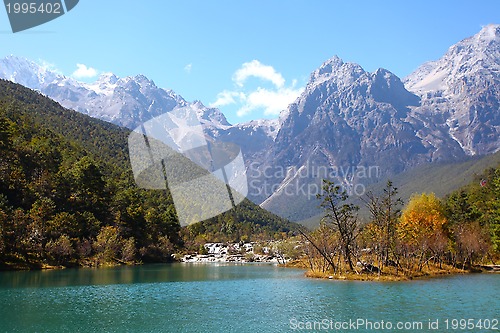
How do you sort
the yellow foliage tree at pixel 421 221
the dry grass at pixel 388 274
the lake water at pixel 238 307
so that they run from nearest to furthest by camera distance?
the lake water at pixel 238 307, the dry grass at pixel 388 274, the yellow foliage tree at pixel 421 221

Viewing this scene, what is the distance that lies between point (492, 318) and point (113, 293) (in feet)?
97.8

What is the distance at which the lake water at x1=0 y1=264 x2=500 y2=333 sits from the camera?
87.4ft

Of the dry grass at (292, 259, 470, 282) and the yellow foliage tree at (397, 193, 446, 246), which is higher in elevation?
the yellow foliage tree at (397, 193, 446, 246)

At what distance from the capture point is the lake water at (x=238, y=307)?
26.6 m

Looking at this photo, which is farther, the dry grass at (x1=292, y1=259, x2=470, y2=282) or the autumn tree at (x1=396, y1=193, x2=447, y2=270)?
the autumn tree at (x1=396, y1=193, x2=447, y2=270)

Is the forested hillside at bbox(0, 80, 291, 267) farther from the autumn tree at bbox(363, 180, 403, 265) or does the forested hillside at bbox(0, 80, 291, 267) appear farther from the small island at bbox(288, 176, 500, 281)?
the autumn tree at bbox(363, 180, 403, 265)

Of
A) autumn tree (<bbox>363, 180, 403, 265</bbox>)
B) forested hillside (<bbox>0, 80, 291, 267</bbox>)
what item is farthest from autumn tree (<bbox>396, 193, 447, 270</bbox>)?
forested hillside (<bbox>0, 80, 291, 267</bbox>)

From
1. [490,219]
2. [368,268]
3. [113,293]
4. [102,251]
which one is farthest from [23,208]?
[490,219]

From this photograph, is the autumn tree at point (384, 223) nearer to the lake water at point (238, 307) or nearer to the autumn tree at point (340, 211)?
the autumn tree at point (340, 211)

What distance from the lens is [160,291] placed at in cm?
4362

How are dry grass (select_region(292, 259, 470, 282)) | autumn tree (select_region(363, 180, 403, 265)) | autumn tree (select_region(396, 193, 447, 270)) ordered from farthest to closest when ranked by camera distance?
autumn tree (select_region(396, 193, 447, 270))
autumn tree (select_region(363, 180, 403, 265))
dry grass (select_region(292, 259, 470, 282))

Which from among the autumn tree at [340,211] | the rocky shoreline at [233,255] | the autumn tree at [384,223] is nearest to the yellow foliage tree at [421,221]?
the autumn tree at [384,223]

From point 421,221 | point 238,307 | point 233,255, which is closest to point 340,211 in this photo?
point 421,221

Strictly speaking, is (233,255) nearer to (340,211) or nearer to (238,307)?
(340,211)
